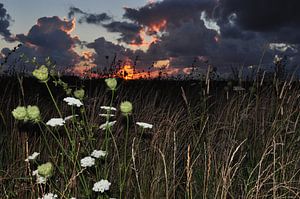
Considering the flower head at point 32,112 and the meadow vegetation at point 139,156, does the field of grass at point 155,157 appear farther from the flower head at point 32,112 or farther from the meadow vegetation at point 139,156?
the flower head at point 32,112

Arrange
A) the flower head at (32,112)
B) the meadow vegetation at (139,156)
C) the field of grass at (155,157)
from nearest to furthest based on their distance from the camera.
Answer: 1. the flower head at (32,112)
2. the meadow vegetation at (139,156)
3. the field of grass at (155,157)

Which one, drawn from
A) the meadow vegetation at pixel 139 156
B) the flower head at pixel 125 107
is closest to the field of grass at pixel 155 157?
the meadow vegetation at pixel 139 156

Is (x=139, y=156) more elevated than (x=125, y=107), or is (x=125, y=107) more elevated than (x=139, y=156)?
(x=125, y=107)

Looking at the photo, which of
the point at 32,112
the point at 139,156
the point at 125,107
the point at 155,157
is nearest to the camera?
the point at 32,112

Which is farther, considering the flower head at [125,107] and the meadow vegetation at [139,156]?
the meadow vegetation at [139,156]

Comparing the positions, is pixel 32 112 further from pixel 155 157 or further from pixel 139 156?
pixel 139 156

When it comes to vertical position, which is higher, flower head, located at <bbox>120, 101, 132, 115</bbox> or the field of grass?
flower head, located at <bbox>120, 101, 132, 115</bbox>

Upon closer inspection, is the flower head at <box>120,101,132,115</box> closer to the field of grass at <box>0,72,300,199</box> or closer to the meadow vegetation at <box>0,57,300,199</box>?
the meadow vegetation at <box>0,57,300,199</box>

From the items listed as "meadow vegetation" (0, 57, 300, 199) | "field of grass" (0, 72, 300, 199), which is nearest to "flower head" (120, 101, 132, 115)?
"meadow vegetation" (0, 57, 300, 199)

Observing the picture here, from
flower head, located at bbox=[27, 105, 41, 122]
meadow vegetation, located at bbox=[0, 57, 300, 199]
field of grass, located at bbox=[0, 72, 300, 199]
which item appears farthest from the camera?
field of grass, located at bbox=[0, 72, 300, 199]

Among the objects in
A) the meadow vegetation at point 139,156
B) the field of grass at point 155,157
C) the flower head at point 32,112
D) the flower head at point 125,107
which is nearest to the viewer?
the flower head at point 32,112

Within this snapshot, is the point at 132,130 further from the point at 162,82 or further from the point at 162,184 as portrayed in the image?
the point at 162,82

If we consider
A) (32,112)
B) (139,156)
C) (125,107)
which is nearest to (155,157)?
(139,156)

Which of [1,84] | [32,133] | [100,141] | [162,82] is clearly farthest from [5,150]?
[162,82]
